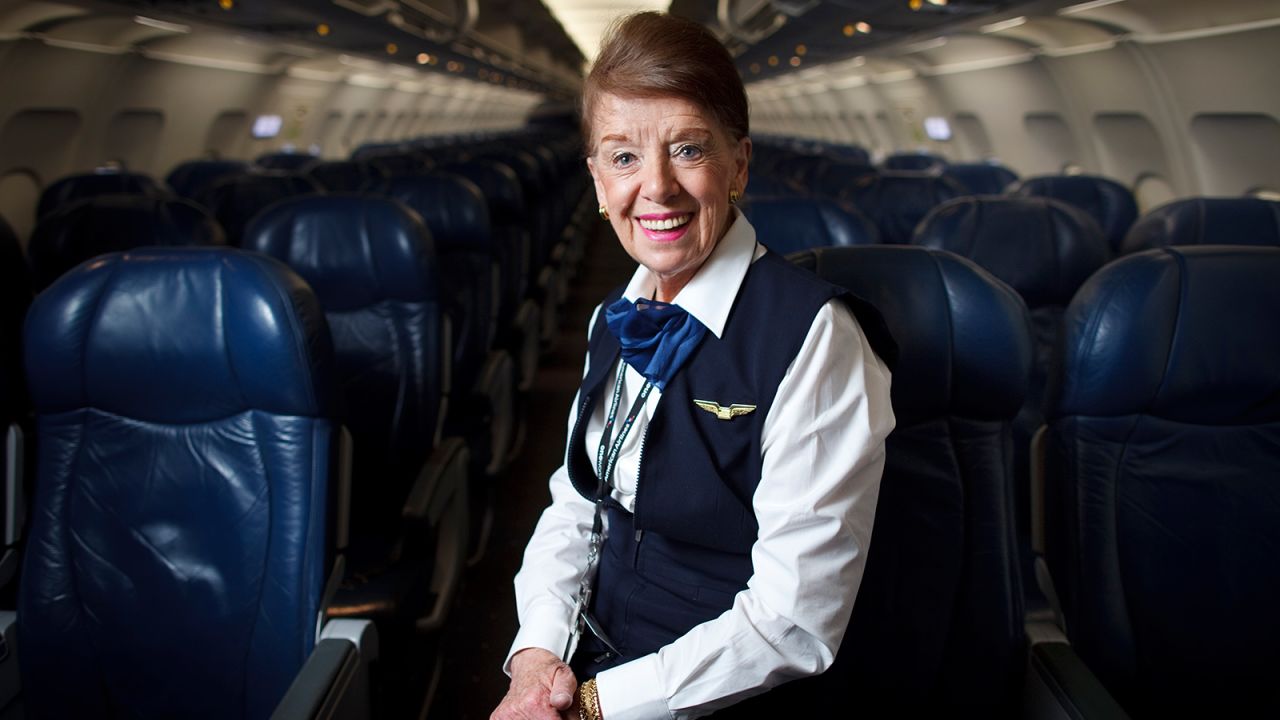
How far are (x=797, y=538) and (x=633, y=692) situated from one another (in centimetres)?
35

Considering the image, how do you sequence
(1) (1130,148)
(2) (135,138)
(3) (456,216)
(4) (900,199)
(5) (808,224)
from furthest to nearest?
(2) (135,138), (1) (1130,148), (4) (900,199), (3) (456,216), (5) (808,224)

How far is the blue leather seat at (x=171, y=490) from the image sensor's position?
1.66 meters

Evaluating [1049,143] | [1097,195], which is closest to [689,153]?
[1097,195]

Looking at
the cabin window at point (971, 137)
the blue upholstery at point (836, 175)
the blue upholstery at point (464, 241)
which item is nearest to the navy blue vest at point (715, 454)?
the blue upholstery at point (464, 241)

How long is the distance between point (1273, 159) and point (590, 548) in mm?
6168

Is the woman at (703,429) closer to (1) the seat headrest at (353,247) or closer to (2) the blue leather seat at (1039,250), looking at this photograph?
(1) the seat headrest at (353,247)

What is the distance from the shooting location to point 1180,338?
1548 millimetres

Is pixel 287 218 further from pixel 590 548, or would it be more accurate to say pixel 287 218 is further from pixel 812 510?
pixel 812 510

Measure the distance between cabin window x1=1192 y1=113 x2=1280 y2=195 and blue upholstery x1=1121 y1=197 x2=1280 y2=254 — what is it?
2530 mm

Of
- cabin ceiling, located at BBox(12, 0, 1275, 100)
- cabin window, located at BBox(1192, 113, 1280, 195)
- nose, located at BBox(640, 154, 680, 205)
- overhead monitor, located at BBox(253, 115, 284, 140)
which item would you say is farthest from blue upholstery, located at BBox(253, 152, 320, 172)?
nose, located at BBox(640, 154, 680, 205)

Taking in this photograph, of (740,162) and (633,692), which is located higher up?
(740,162)

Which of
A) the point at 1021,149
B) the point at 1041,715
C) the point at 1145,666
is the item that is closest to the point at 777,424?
the point at 1041,715

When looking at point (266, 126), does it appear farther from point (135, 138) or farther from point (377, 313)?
point (377, 313)

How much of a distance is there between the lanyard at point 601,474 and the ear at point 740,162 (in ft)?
1.14
